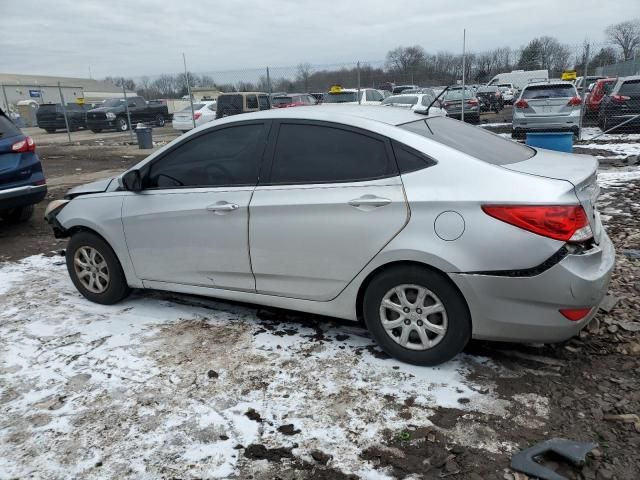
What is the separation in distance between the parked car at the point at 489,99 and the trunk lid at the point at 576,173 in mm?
24336

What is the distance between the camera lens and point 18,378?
3275 mm

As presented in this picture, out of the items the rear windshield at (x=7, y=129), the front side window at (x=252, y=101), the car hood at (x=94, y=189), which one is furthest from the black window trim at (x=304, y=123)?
the front side window at (x=252, y=101)

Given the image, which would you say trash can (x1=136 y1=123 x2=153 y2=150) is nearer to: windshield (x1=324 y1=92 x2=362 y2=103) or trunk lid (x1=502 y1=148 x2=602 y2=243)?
windshield (x1=324 y1=92 x2=362 y2=103)

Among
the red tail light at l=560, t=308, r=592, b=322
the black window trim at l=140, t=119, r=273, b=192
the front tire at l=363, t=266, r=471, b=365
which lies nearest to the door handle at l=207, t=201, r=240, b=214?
the black window trim at l=140, t=119, r=273, b=192

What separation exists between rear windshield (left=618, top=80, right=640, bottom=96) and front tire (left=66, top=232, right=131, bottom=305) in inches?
542

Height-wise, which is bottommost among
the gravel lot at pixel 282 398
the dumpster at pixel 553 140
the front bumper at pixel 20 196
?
the gravel lot at pixel 282 398

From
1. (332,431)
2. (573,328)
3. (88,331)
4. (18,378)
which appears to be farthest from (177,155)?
(573,328)

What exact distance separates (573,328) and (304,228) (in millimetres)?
1696

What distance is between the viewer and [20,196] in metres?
6.28

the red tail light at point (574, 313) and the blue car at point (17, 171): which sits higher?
the blue car at point (17, 171)

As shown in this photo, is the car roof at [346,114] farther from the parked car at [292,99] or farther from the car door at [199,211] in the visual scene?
the parked car at [292,99]

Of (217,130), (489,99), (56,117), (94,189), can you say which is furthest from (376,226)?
(56,117)

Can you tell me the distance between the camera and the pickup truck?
82.6ft

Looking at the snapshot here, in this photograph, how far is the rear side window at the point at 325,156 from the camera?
10.4 feet
